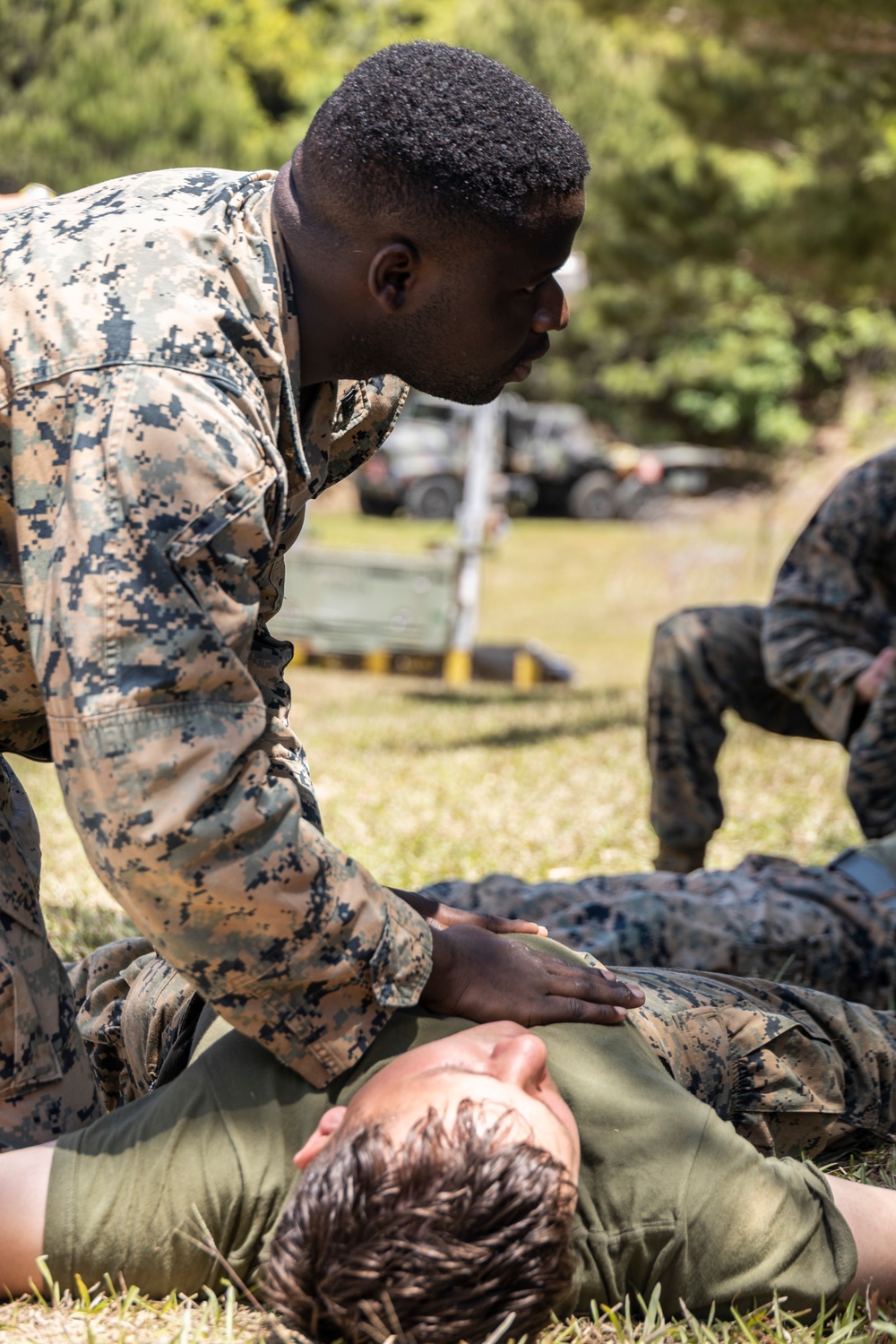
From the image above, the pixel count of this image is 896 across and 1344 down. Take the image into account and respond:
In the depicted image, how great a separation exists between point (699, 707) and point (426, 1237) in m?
3.50

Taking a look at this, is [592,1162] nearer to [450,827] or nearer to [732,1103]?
[732,1103]

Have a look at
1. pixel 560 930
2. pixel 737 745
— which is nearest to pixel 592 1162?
pixel 560 930

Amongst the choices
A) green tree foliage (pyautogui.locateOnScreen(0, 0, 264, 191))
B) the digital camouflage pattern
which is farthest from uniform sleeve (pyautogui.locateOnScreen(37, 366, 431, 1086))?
green tree foliage (pyautogui.locateOnScreen(0, 0, 264, 191))

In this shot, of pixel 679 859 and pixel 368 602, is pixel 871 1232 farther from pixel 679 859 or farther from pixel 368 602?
pixel 368 602

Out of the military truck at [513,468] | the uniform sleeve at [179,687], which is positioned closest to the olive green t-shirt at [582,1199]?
the uniform sleeve at [179,687]

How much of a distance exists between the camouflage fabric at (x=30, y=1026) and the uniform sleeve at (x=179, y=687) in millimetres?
507

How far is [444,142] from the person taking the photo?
6.29 ft

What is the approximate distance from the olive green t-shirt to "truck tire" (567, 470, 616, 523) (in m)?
23.1

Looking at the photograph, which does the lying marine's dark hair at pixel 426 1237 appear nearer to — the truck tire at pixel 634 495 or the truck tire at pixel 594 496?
the truck tire at pixel 634 495

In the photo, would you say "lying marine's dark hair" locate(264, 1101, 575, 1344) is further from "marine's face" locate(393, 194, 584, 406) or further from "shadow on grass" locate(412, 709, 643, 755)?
"shadow on grass" locate(412, 709, 643, 755)

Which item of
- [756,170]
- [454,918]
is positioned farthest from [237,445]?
[756,170]

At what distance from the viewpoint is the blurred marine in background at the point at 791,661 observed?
4.70 meters

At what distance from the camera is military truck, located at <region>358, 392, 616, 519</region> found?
23.4 meters

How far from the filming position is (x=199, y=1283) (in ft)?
6.82
